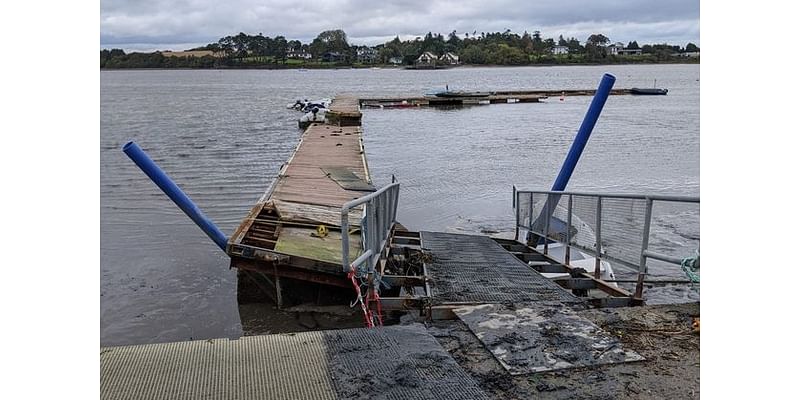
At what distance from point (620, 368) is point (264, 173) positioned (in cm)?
1867

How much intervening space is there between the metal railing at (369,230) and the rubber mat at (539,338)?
45.3 inches

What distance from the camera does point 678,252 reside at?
23.4ft

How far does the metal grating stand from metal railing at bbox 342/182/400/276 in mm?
1200

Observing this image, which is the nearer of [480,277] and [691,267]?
[691,267]

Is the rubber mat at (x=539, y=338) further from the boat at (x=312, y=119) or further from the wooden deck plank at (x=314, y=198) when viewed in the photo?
the boat at (x=312, y=119)

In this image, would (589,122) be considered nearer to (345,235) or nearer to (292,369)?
(345,235)

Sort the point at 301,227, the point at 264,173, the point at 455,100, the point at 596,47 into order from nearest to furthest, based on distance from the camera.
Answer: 1. the point at 301,227
2. the point at 264,173
3. the point at 455,100
4. the point at 596,47

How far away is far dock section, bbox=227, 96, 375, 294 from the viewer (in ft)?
28.1

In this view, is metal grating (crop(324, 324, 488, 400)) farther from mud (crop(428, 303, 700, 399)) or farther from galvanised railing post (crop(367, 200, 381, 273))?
galvanised railing post (crop(367, 200, 381, 273))

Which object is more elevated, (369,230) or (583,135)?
(583,135)

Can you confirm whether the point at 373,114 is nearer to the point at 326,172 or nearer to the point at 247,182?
the point at 247,182

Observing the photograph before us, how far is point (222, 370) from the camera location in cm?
445

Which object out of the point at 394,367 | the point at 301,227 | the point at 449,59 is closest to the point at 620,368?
the point at 394,367

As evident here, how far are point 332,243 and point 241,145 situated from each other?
21.5 metres
